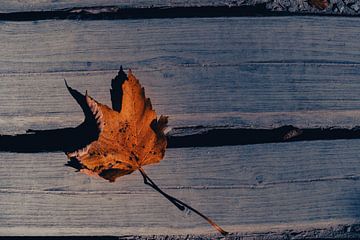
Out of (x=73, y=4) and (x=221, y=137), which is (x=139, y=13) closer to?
(x=73, y=4)

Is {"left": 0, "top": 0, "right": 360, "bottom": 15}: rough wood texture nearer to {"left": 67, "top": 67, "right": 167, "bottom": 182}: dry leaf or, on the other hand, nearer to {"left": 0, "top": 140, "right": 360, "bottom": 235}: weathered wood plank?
{"left": 67, "top": 67, "right": 167, "bottom": 182}: dry leaf

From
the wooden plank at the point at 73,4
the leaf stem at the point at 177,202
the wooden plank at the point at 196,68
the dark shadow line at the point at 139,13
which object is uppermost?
the wooden plank at the point at 73,4

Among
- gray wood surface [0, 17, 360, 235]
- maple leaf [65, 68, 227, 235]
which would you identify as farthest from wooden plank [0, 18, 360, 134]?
maple leaf [65, 68, 227, 235]

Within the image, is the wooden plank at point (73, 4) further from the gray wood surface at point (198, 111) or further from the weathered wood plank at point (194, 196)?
the weathered wood plank at point (194, 196)

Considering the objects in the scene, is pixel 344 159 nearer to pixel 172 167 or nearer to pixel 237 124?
pixel 237 124

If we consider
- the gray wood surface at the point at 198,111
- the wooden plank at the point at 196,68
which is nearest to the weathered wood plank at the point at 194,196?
the gray wood surface at the point at 198,111
